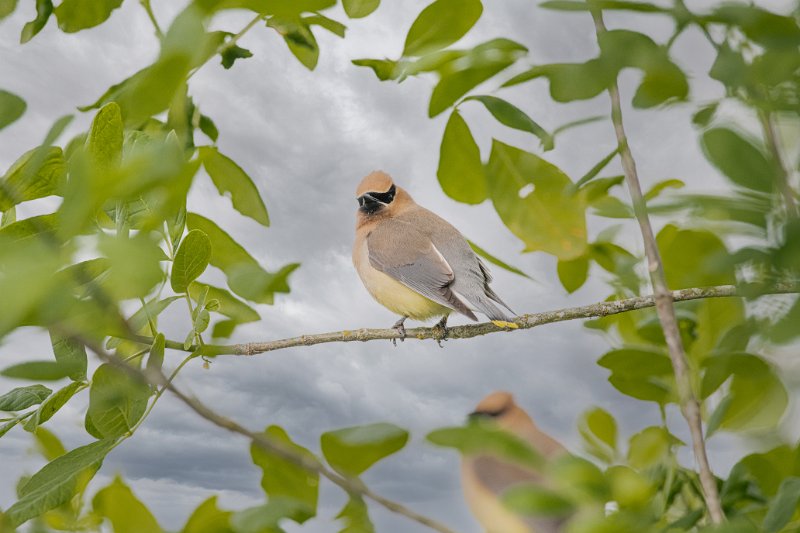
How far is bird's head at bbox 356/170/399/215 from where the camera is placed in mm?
2562

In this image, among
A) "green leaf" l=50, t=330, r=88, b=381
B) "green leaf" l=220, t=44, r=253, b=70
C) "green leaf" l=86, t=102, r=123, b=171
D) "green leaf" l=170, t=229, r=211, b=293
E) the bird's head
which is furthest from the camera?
the bird's head

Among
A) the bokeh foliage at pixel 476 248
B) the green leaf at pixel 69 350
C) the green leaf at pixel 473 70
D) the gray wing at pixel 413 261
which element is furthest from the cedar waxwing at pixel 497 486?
the gray wing at pixel 413 261

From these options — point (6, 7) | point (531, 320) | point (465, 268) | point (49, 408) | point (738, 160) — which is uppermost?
point (738, 160)

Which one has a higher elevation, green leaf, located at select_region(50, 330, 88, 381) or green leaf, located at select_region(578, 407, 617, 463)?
green leaf, located at select_region(50, 330, 88, 381)

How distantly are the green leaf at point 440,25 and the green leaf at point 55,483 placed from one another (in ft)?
1.51

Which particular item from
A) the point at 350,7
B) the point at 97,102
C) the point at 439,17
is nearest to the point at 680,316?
the point at 439,17

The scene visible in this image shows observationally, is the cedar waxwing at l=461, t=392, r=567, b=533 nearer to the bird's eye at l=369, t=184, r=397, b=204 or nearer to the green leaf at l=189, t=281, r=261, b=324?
the green leaf at l=189, t=281, r=261, b=324

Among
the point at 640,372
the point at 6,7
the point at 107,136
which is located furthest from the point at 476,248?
the point at 6,7

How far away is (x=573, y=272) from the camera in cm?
97

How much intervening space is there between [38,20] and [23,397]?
0.52 m

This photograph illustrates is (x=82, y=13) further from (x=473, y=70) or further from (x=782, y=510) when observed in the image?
(x=782, y=510)

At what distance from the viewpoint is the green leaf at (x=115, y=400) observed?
688mm

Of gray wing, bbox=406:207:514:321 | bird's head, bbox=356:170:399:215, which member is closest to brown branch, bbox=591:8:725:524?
gray wing, bbox=406:207:514:321

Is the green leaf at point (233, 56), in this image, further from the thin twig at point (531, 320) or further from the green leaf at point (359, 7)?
the thin twig at point (531, 320)
